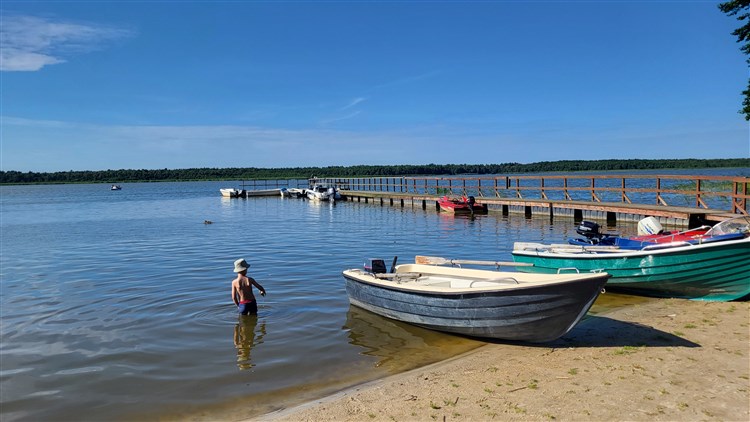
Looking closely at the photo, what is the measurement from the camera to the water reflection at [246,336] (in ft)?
25.8

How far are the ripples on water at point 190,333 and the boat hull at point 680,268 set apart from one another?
3914mm

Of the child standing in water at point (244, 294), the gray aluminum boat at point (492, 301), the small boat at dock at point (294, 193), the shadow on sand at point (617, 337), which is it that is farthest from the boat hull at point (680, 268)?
the small boat at dock at point (294, 193)

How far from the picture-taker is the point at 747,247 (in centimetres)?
906

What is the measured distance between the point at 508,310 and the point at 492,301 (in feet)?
0.82

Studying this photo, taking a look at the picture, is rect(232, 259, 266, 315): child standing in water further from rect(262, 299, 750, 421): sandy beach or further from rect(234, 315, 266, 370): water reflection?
rect(262, 299, 750, 421): sandy beach

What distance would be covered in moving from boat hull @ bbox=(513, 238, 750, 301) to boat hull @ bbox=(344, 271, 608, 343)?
10.1 ft

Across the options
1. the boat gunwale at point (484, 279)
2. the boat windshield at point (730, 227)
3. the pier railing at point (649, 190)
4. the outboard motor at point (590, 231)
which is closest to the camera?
the boat gunwale at point (484, 279)

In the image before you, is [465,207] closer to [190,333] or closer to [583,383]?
[190,333]

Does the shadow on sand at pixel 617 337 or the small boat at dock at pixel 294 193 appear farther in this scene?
the small boat at dock at pixel 294 193

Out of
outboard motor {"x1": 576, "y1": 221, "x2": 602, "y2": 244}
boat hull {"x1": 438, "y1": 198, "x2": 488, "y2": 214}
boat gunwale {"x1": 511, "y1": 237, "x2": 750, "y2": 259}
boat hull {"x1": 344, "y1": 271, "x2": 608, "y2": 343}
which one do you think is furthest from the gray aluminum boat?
boat hull {"x1": 438, "y1": 198, "x2": 488, "y2": 214}

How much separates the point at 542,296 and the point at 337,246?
13352 mm

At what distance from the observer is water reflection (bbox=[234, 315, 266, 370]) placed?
7871 millimetres

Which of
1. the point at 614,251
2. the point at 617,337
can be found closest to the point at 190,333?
the point at 617,337

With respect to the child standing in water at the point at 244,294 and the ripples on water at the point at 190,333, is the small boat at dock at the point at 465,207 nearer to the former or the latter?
the ripples on water at the point at 190,333
